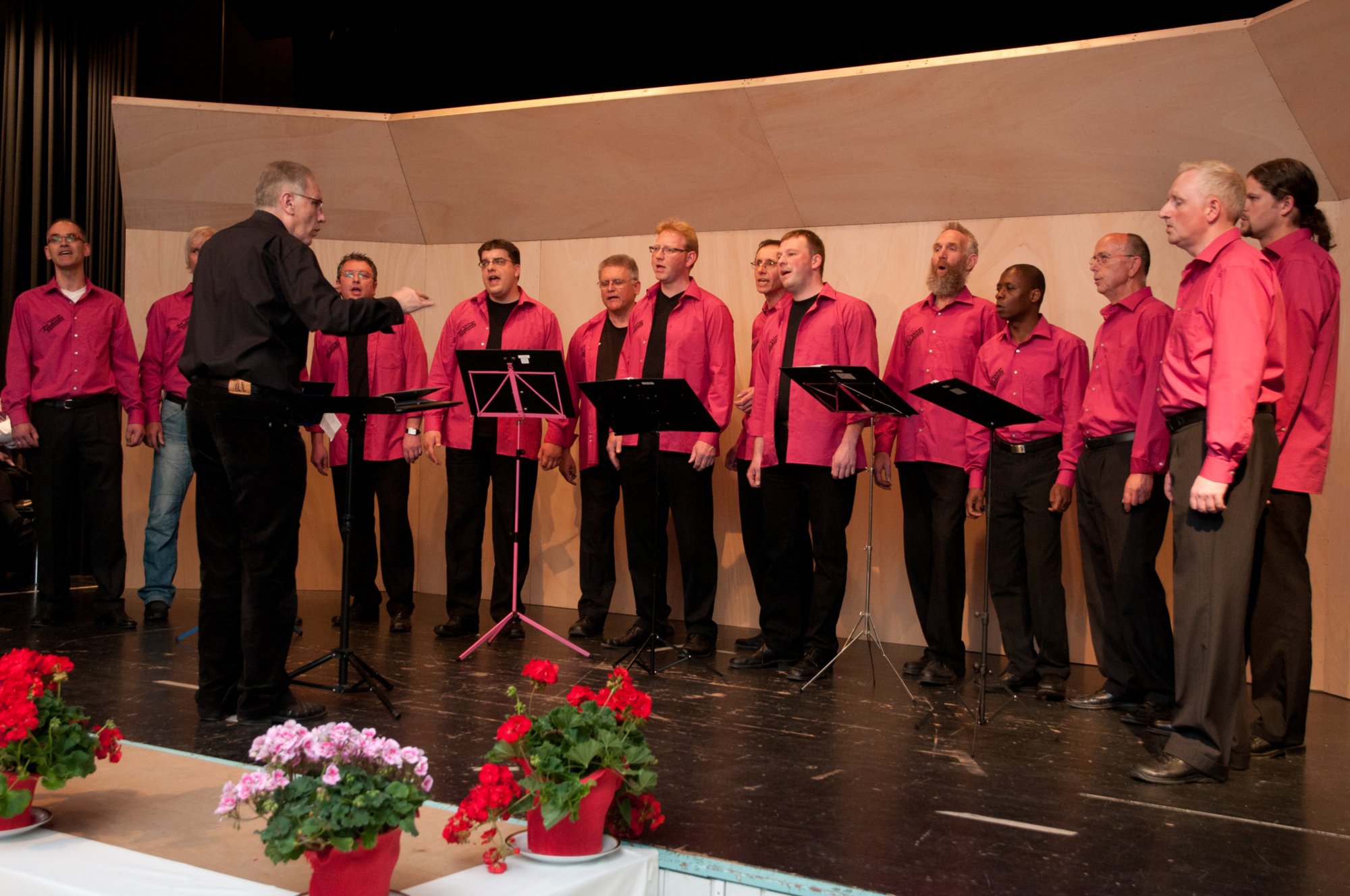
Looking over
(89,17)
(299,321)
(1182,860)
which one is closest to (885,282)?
(299,321)

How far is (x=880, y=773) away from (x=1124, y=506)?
1.45m

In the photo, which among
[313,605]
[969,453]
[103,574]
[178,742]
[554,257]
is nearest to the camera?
[178,742]

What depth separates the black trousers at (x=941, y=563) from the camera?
4.63 metres

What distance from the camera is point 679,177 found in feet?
19.7

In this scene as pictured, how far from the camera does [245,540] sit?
138 inches

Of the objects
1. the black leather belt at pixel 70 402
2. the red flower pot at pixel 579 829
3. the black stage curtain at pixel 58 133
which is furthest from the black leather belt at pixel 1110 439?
the black stage curtain at pixel 58 133

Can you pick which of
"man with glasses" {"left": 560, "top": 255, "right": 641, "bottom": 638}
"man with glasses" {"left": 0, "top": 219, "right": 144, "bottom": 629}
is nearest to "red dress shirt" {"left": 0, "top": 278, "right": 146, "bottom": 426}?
"man with glasses" {"left": 0, "top": 219, "right": 144, "bottom": 629}

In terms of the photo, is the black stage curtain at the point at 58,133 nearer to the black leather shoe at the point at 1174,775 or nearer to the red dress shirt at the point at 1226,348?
the red dress shirt at the point at 1226,348

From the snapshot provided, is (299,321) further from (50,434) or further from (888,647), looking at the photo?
(888,647)

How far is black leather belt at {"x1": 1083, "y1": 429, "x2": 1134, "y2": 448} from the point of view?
4137 millimetres

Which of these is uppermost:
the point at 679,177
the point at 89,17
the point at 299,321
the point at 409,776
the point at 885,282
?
the point at 89,17

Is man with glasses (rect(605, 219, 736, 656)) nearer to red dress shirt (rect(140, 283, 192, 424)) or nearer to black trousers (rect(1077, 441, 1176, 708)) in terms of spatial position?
black trousers (rect(1077, 441, 1176, 708))

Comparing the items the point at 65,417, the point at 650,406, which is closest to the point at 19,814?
the point at 650,406

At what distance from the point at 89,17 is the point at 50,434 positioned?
122 inches
